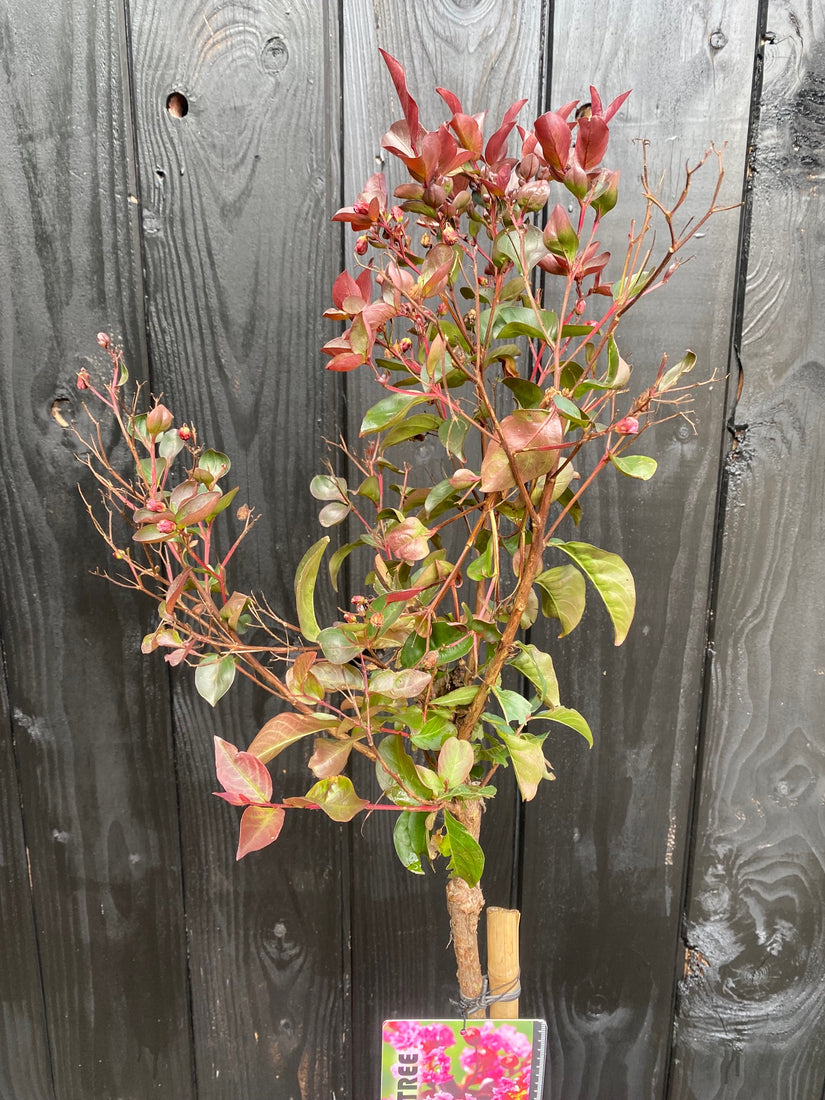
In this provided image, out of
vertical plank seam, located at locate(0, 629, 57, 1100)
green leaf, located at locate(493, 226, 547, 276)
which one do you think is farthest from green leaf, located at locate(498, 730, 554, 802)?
vertical plank seam, located at locate(0, 629, 57, 1100)

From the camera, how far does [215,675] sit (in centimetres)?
56

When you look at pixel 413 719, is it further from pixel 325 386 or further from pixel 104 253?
pixel 104 253

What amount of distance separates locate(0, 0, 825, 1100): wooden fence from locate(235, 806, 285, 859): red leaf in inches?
15.0

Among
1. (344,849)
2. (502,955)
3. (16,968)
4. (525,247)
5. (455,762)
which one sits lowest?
(16,968)

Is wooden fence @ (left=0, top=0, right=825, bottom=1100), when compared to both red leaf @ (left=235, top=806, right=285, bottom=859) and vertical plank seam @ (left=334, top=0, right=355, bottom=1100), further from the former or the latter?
red leaf @ (left=235, top=806, right=285, bottom=859)

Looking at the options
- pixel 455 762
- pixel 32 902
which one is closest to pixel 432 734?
pixel 455 762

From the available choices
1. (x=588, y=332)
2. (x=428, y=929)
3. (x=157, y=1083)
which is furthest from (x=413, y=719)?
(x=157, y=1083)

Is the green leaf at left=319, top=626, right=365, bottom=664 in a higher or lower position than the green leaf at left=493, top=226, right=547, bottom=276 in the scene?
lower

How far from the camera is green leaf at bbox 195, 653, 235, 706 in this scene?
0.56 metres

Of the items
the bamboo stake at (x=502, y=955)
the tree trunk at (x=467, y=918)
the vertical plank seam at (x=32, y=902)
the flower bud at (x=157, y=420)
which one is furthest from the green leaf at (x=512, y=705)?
the vertical plank seam at (x=32, y=902)

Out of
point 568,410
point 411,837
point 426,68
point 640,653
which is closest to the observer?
point 568,410

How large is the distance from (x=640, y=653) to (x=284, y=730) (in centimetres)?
50

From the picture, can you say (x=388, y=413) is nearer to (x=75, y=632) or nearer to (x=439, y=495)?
(x=439, y=495)

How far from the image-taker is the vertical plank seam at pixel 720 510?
0.78 m
